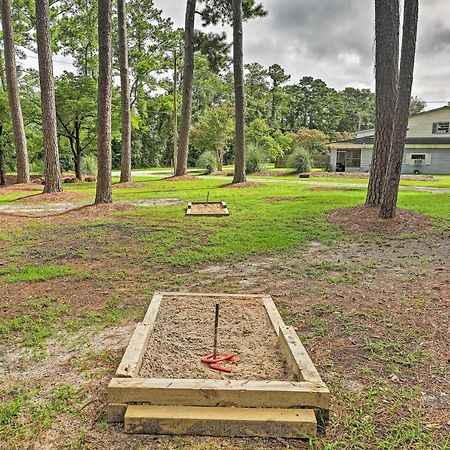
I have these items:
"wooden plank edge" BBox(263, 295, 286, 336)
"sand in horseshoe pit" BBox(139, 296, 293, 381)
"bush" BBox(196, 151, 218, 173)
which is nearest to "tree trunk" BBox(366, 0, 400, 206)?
"wooden plank edge" BBox(263, 295, 286, 336)

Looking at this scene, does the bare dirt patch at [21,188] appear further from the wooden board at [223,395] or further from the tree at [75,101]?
the wooden board at [223,395]

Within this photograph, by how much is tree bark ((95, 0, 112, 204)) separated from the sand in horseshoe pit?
6519 millimetres

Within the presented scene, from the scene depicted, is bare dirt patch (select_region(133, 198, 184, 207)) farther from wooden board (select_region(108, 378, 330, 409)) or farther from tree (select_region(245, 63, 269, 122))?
tree (select_region(245, 63, 269, 122))

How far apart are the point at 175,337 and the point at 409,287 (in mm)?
2676

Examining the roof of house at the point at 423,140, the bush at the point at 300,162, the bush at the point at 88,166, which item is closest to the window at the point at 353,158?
the roof of house at the point at 423,140

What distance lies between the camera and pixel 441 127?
27.4 metres

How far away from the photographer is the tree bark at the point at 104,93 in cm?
890

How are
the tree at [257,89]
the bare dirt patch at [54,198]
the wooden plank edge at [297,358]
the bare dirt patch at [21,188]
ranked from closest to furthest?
the wooden plank edge at [297,358] → the bare dirt patch at [54,198] → the bare dirt patch at [21,188] → the tree at [257,89]

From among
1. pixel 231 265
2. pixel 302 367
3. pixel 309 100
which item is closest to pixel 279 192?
pixel 231 265

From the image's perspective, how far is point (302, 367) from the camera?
7.38 feet

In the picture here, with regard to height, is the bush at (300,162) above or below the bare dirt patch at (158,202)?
above

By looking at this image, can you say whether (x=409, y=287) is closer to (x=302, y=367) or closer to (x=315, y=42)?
(x=302, y=367)

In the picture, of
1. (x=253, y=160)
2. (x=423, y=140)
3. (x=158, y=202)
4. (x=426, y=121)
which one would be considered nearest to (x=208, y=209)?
(x=158, y=202)

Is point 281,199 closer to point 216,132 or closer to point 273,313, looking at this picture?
point 273,313
